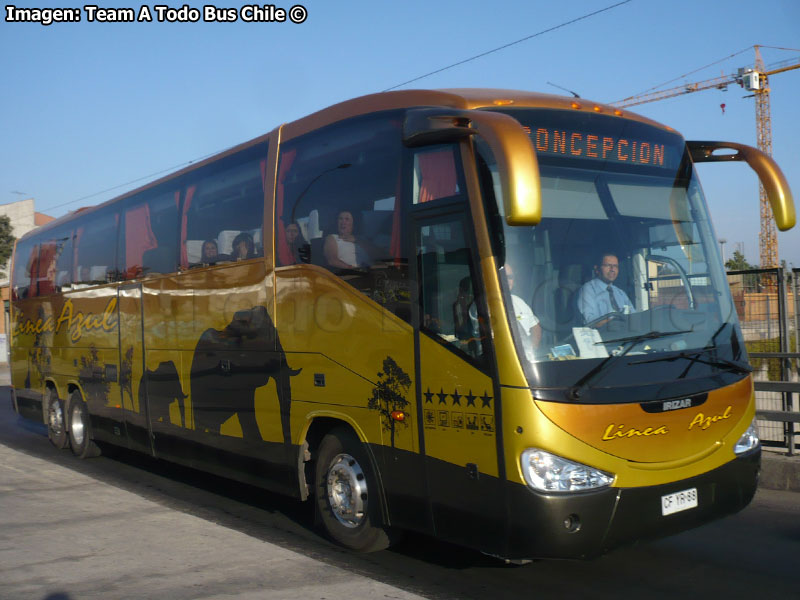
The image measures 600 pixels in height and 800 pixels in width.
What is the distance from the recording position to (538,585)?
5945 mm

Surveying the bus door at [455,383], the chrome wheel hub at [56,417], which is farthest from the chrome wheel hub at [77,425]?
the bus door at [455,383]

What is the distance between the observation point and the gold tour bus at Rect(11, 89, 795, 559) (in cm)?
529

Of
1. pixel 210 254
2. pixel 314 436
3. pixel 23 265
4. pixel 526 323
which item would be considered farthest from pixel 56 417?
pixel 526 323

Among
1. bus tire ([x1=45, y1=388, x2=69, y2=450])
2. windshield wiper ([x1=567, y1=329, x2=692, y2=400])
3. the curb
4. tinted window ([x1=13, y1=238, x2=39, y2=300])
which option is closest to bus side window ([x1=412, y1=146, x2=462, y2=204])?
windshield wiper ([x1=567, y1=329, x2=692, y2=400])

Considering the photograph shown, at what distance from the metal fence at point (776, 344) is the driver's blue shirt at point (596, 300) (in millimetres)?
4489

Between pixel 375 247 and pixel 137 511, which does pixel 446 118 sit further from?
pixel 137 511

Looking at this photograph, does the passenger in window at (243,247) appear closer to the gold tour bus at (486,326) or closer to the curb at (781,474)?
the gold tour bus at (486,326)

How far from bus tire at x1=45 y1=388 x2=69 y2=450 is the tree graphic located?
8905 millimetres

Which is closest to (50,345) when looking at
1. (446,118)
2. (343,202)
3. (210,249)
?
(210,249)

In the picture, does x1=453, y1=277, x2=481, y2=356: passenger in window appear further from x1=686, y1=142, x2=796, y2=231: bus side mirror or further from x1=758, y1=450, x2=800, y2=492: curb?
x1=758, y1=450, x2=800, y2=492: curb

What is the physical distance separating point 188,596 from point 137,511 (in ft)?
9.73

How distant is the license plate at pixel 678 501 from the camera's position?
5.49 meters

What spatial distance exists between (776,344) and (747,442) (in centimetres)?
421

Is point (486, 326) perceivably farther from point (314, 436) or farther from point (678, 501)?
point (314, 436)
